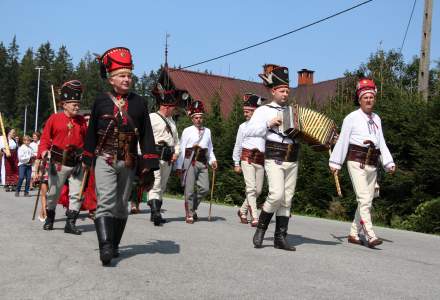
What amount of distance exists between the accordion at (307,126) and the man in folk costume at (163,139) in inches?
122

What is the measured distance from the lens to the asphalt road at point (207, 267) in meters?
4.89

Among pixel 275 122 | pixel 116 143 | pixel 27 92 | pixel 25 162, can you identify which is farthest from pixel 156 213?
pixel 27 92

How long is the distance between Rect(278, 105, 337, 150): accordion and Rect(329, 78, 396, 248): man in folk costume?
0.50 m

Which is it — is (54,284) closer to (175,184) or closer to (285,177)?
(285,177)

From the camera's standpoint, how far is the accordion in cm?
711

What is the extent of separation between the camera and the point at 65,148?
861 centimetres

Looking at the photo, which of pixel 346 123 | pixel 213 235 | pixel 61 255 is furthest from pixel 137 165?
pixel 346 123

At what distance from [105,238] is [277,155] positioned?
8.15 ft

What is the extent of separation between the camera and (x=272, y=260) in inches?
255

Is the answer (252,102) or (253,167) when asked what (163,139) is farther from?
(252,102)

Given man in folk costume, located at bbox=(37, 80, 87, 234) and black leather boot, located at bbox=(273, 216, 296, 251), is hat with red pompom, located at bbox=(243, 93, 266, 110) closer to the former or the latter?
man in folk costume, located at bbox=(37, 80, 87, 234)

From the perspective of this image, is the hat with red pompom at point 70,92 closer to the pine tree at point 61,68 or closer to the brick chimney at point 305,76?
the brick chimney at point 305,76

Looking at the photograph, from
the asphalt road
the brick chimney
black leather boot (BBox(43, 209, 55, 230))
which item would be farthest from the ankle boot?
the brick chimney

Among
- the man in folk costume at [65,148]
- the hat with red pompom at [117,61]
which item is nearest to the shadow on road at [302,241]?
the man in folk costume at [65,148]
